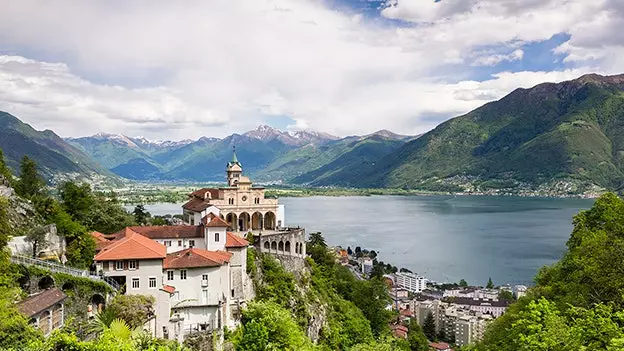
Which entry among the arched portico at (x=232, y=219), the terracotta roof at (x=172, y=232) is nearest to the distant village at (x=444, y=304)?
the arched portico at (x=232, y=219)

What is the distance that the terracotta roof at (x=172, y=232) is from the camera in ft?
112

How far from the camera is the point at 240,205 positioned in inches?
1855

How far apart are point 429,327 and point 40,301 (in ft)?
204

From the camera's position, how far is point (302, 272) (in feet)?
142

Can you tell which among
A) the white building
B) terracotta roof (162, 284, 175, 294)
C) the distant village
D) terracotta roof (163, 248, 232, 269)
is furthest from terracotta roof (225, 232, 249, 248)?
the white building

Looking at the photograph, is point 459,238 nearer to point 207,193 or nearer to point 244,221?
point 244,221

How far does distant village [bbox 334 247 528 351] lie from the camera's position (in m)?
71.6

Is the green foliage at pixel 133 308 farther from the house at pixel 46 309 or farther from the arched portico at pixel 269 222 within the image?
the arched portico at pixel 269 222

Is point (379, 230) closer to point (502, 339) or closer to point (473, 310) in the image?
point (473, 310)

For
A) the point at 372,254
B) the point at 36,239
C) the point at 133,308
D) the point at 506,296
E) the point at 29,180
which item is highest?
the point at 29,180

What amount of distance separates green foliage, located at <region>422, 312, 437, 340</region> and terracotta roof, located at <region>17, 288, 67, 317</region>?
59.9 meters

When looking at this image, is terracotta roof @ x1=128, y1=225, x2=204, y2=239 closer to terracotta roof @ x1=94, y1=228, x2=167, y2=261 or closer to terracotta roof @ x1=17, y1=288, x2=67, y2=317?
terracotta roof @ x1=94, y1=228, x2=167, y2=261

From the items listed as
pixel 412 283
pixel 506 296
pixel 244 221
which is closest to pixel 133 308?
pixel 244 221

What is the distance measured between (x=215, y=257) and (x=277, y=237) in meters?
13.7
